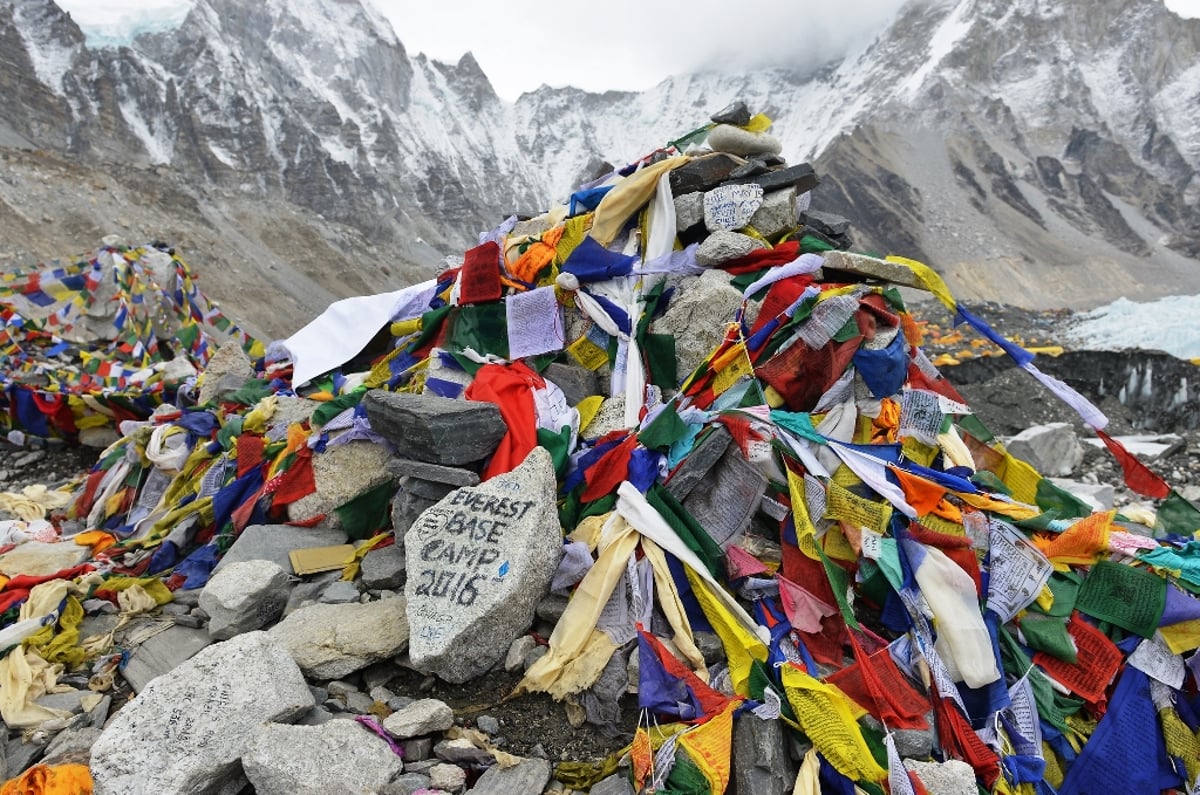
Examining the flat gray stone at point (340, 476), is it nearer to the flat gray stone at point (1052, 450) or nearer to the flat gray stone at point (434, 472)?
the flat gray stone at point (434, 472)

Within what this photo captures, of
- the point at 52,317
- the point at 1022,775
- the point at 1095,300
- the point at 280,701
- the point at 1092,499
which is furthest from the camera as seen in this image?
the point at 1095,300

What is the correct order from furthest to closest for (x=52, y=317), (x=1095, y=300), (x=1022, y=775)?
1. (x=1095, y=300)
2. (x=52, y=317)
3. (x=1022, y=775)

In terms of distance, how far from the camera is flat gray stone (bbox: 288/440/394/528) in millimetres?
4191

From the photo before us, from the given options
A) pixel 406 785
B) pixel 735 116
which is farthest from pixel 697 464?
pixel 735 116

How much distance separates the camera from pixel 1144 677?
10.4ft

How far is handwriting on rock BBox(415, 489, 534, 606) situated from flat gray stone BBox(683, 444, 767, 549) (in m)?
0.97

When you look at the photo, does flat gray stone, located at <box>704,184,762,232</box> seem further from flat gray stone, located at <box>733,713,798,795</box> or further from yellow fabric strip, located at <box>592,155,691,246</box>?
flat gray stone, located at <box>733,713,798,795</box>

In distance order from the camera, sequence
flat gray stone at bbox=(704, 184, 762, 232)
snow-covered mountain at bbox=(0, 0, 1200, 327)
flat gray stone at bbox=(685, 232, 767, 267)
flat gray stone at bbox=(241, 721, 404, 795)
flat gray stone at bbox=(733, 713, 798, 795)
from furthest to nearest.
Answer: snow-covered mountain at bbox=(0, 0, 1200, 327) → flat gray stone at bbox=(704, 184, 762, 232) → flat gray stone at bbox=(685, 232, 767, 267) → flat gray stone at bbox=(733, 713, 798, 795) → flat gray stone at bbox=(241, 721, 404, 795)

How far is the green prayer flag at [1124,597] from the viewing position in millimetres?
3205

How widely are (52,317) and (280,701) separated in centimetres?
919

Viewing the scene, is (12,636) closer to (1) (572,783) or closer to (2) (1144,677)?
(1) (572,783)

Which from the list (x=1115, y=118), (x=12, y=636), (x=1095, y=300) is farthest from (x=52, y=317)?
(x=1115, y=118)

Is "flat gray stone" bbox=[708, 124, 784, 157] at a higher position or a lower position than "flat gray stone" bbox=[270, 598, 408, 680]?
higher

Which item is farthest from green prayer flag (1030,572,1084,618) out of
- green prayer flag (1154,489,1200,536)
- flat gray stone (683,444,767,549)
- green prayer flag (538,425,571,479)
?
green prayer flag (538,425,571,479)
